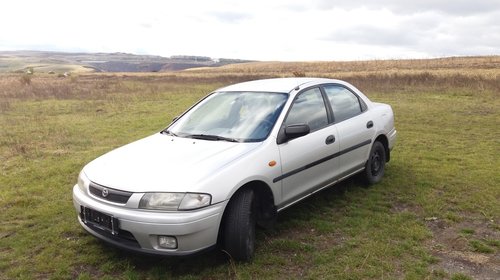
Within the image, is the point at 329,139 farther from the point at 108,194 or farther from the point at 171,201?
the point at 108,194

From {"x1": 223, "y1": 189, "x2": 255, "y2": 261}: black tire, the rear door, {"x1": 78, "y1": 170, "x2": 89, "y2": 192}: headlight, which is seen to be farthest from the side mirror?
{"x1": 78, "y1": 170, "x2": 89, "y2": 192}: headlight

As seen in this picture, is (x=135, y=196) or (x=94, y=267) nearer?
(x=135, y=196)

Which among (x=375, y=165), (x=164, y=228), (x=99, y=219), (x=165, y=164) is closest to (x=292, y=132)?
(x=165, y=164)

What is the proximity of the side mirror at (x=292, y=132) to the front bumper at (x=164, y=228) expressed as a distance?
1067 mm

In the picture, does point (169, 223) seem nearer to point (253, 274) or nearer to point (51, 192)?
point (253, 274)

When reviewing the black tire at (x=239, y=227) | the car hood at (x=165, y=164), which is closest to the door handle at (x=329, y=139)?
the car hood at (x=165, y=164)

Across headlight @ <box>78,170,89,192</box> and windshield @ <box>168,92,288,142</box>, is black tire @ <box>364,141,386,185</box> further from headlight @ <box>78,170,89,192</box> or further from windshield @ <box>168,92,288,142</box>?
headlight @ <box>78,170,89,192</box>

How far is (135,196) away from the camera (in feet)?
10.7

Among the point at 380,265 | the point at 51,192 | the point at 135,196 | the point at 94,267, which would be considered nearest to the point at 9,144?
the point at 51,192

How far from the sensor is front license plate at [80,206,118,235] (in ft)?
11.0

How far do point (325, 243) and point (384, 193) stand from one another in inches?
74.1

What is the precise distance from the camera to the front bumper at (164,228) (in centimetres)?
316

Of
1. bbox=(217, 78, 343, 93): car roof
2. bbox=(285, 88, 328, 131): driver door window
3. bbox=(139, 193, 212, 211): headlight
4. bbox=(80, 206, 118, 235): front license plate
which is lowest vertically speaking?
bbox=(80, 206, 118, 235): front license plate

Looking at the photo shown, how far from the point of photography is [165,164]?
361 centimetres
